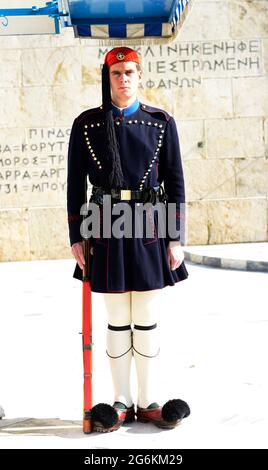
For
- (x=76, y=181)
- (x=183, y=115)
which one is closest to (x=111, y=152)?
(x=76, y=181)

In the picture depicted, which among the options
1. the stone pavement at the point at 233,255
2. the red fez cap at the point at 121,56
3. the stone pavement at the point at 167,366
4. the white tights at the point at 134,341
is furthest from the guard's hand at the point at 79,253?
the stone pavement at the point at 233,255

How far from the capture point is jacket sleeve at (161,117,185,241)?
435 centimetres

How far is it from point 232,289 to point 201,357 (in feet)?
10.1

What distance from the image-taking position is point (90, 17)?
486cm

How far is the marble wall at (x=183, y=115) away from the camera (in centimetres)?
1216

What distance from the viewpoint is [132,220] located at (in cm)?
424

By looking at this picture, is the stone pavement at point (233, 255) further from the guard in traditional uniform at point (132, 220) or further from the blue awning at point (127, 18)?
the guard in traditional uniform at point (132, 220)

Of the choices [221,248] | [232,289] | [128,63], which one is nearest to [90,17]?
[128,63]

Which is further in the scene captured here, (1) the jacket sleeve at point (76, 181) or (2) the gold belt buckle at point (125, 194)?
(1) the jacket sleeve at point (76, 181)

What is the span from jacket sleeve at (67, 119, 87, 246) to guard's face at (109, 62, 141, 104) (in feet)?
0.84

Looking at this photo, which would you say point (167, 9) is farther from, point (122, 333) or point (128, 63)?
point (122, 333)

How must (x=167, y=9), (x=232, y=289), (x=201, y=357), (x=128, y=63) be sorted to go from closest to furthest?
1. (x=128, y=63)
2. (x=167, y=9)
3. (x=201, y=357)
4. (x=232, y=289)

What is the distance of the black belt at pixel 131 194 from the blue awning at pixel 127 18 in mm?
1059

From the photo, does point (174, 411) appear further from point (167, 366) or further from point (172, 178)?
point (167, 366)
